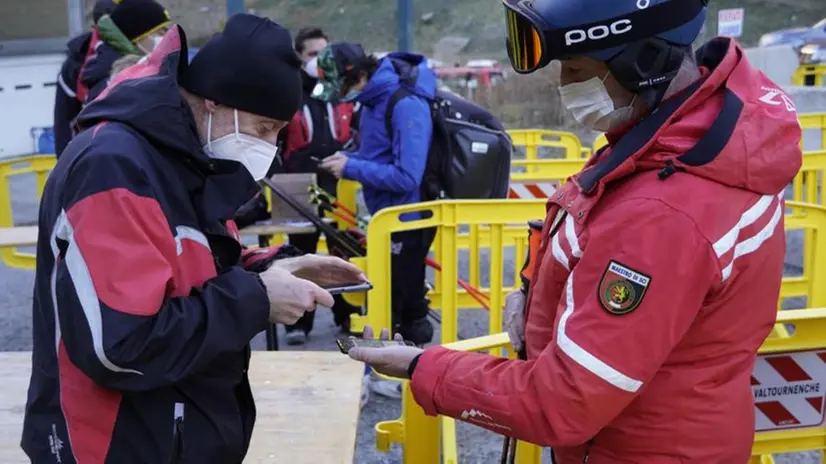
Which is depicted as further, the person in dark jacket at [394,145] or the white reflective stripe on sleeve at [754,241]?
the person in dark jacket at [394,145]

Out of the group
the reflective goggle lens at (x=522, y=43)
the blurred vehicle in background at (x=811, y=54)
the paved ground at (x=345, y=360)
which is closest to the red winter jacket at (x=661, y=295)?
the reflective goggle lens at (x=522, y=43)

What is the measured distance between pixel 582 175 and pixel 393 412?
3484 millimetres

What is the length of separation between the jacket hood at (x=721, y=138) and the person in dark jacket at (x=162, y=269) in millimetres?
774

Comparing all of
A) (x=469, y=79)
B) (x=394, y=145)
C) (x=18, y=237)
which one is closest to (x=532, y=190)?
(x=394, y=145)

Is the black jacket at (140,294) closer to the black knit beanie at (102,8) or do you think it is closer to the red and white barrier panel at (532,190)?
the black knit beanie at (102,8)

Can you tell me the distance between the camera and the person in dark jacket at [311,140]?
630cm

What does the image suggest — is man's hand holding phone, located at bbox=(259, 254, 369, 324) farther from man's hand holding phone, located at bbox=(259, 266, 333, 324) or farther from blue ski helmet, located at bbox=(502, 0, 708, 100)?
blue ski helmet, located at bbox=(502, 0, 708, 100)

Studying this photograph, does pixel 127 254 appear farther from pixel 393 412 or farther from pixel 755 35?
pixel 755 35

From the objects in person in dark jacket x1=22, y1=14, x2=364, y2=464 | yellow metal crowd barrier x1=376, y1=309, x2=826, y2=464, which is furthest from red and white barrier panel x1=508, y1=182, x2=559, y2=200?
person in dark jacket x1=22, y1=14, x2=364, y2=464

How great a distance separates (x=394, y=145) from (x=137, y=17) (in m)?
1.82

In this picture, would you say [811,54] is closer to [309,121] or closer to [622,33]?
[309,121]

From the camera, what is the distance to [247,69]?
207 centimetres

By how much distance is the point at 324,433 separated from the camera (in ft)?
8.84

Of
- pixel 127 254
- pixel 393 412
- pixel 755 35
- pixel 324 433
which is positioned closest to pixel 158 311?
pixel 127 254
